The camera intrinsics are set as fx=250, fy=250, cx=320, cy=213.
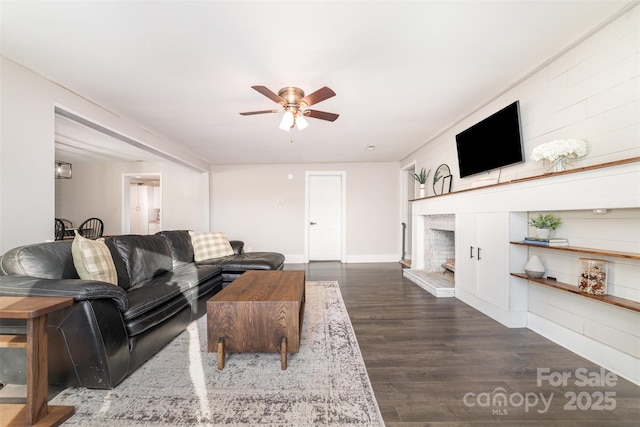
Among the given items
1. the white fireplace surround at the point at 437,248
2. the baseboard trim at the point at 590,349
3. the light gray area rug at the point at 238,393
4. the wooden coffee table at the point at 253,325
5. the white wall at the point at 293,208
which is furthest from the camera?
the white wall at the point at 293,208

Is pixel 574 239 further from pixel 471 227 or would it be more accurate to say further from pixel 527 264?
pixel 471 227

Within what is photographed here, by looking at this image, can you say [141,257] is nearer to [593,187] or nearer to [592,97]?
[593,187]

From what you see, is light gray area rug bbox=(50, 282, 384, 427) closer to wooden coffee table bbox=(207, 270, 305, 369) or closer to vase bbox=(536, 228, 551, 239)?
wooden coffee table bbox=(207, 270, 305, 369)

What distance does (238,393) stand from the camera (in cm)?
149

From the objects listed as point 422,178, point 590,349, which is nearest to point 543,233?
point 590,349

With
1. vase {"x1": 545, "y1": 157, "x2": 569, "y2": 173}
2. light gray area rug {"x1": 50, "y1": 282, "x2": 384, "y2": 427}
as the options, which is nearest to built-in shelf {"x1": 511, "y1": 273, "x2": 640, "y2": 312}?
vase {"x1": 545, "y1": 157, "x2": 569, "y2": 173}

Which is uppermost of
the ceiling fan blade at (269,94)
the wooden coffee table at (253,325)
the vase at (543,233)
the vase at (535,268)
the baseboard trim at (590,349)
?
the ceiling fan blade at (269,94)

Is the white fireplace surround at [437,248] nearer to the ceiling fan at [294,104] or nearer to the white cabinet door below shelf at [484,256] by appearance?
the white cabinet door below shelf at [484,256]

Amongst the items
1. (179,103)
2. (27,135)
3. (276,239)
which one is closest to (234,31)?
(179,103)

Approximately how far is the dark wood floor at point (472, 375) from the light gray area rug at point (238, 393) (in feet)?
0.62

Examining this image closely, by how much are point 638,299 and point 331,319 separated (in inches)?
86.4

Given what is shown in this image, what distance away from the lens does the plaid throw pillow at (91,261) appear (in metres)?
1.87

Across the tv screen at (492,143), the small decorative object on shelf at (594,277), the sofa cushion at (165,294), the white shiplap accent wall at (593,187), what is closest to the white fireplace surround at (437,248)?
the tv screen at (492,143)

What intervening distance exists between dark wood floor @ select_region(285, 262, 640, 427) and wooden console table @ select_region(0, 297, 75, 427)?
174 centimetres
